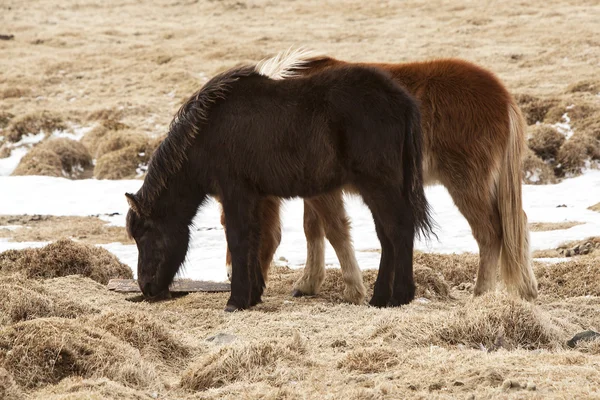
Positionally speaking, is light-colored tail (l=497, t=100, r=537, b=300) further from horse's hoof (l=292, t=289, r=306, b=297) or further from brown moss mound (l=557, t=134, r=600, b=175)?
brown moss mound (l=557, t=134, r=600, b=175)

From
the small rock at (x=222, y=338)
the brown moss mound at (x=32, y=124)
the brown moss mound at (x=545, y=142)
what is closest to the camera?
the small rock at (x=222, y=338)

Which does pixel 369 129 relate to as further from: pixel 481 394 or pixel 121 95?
pixel 121 95

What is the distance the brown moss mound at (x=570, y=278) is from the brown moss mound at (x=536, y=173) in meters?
7.39

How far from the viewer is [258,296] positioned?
23.2 feet

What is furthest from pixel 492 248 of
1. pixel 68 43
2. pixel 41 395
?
pixel 68 43

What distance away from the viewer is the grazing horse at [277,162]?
6.43 metres

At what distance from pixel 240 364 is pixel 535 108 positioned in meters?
16.2

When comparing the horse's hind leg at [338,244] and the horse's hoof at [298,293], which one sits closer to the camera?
the horse's hind leg at [338,244]

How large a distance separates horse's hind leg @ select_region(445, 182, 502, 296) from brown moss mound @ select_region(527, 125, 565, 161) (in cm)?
1052

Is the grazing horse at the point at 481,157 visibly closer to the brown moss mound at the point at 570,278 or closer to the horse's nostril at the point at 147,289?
the brown moss mound at the point at 570,278

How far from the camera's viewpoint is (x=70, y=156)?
63.1 ft

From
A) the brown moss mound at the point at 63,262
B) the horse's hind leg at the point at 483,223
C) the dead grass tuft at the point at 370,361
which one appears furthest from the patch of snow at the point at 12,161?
the dead grass tuft at the point at 370,361

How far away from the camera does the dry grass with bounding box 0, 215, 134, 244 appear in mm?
11680

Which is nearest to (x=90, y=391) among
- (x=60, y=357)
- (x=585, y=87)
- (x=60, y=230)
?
(x=60, y=357)
